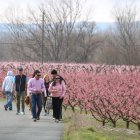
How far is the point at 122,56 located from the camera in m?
78.4

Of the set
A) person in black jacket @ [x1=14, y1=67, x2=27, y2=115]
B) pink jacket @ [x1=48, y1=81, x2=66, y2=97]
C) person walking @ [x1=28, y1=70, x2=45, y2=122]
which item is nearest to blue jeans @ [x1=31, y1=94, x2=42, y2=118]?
person walking @ [x1=28, y1=70, x2=45, y2=122]

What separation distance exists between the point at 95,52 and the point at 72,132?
246ft

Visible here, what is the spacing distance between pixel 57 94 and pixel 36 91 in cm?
82

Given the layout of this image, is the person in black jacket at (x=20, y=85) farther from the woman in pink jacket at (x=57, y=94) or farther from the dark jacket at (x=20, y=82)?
the woman in pink jacket at (x=57, y=94)

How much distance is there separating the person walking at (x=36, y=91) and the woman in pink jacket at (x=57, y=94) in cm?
49

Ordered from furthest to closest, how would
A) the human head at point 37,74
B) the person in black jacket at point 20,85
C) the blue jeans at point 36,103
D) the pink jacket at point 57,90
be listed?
the person in black jacket at point 20,85
the blue jeans at point 36,103
the human head at point 37,74
the pink jacket at point 57,90

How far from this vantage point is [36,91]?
1800 centimetres

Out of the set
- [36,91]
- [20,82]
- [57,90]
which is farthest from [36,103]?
[20,82]

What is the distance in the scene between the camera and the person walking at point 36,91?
17969 mm

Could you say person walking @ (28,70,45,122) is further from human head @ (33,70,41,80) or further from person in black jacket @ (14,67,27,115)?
person in black jacket @ (14,67,27,115)

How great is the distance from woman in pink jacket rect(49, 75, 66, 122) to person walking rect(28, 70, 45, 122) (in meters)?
0.49

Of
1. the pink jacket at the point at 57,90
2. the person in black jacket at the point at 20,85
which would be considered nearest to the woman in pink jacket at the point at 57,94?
the pink jacket at the point at 57,90

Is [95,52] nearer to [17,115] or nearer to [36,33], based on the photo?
[36,33]

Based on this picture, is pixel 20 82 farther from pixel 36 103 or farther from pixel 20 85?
pixel 36 103
